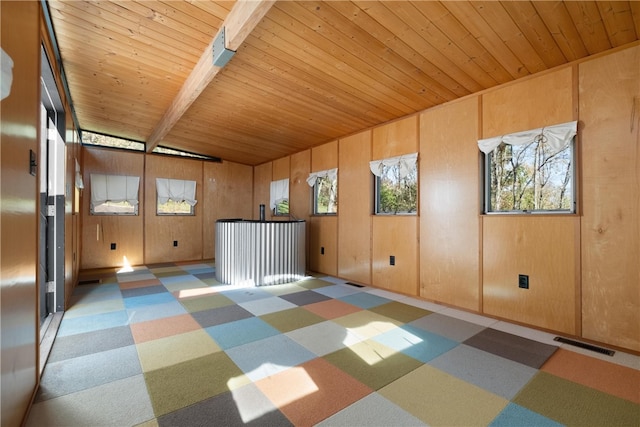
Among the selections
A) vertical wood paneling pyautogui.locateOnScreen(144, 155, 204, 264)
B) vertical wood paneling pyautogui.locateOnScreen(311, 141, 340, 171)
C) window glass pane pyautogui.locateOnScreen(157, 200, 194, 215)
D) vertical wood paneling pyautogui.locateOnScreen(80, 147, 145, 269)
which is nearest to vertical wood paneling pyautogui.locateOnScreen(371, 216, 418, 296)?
vertical wood paneling pyautogui.locateOnScreen(311, 141, 340, 171)

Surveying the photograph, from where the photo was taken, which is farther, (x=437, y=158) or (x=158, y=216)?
(x=158, y=216)

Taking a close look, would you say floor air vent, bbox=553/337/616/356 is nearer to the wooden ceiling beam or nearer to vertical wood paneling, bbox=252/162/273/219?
the wooden ceiling beam

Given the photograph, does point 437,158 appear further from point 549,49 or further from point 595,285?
point 595,285

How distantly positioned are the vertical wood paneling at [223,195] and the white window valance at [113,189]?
1656 millimetres

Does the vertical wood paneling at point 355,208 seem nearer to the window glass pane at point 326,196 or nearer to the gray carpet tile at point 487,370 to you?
the window glass pane at point 326,196

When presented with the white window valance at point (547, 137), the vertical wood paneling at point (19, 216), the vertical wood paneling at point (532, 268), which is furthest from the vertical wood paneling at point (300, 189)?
the vertical wood paneling at point (19, 216)

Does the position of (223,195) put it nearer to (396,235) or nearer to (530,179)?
(396,235)

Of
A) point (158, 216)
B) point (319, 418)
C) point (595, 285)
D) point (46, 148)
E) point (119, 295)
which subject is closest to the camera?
point (319, 418)

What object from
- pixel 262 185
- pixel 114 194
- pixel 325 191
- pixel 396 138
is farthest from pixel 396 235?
pixel 114 194

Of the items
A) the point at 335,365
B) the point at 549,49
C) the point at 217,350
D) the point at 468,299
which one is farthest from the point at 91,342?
the point at 549,49

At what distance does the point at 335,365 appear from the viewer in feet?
7.81

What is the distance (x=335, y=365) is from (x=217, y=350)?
43.7 inches

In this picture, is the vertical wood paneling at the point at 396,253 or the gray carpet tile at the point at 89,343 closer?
the gray carpet tile at the point at 89,343

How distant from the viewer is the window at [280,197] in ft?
24.0
